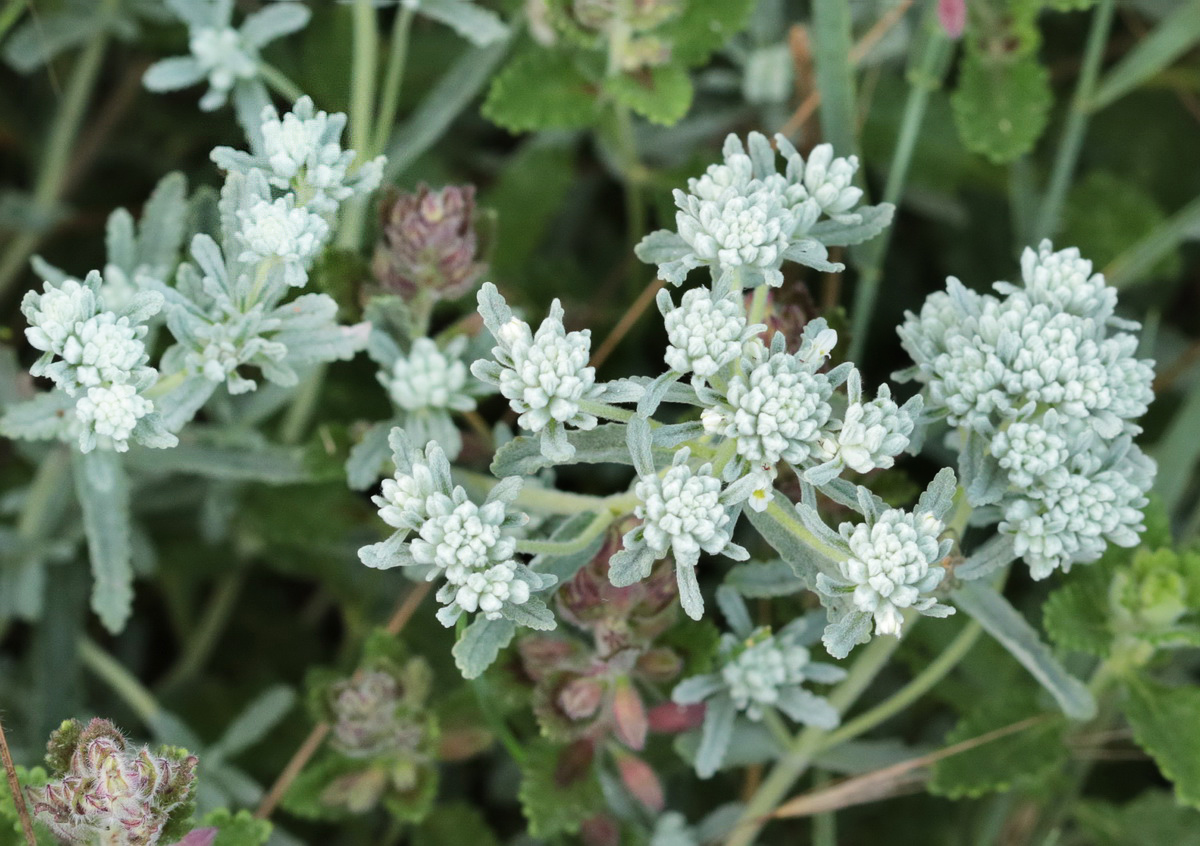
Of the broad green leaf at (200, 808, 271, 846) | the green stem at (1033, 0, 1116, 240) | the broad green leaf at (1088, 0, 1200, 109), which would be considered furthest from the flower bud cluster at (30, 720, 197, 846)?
the broad green leaf at (1088, 0, 1200, 109)

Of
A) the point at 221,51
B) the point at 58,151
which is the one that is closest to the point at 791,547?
the point at 221,51

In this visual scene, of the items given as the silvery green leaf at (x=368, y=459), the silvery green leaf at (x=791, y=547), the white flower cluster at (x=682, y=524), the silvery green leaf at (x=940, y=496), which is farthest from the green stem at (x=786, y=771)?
the silvery green leaf at (x=368, y=459)

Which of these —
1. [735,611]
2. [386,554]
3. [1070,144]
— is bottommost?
[735,611]

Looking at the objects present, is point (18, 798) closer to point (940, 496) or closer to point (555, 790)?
point (555, 790)

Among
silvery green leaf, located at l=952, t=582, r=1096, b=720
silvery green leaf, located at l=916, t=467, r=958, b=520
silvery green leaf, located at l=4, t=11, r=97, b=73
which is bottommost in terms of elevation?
silvery green leaf, located at l=952, t=582, r=1096, b=720

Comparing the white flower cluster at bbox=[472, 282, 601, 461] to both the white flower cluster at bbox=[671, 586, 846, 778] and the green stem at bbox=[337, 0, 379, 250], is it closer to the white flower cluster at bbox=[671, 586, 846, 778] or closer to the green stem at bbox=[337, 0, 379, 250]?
the white flower cluster at bbox=[671, 586, 846, 778]

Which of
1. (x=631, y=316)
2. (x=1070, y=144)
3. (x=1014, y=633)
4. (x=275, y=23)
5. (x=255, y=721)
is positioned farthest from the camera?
(x=1070, y=144)
